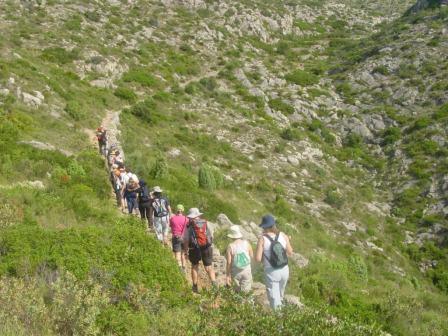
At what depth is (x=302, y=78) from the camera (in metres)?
45.5

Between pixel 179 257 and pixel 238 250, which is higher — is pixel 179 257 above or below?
below

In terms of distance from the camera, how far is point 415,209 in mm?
25203

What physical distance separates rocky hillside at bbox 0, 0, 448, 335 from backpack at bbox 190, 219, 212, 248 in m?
0.95

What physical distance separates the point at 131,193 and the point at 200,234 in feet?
16.7

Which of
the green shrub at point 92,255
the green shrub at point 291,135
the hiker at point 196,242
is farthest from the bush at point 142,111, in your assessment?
the hiker at point 196,242

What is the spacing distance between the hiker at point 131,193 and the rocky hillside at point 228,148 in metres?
0.88

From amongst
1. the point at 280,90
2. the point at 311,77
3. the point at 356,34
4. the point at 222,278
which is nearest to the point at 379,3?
the point at 356,34

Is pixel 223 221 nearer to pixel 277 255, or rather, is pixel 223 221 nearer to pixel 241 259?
pixel 241 259

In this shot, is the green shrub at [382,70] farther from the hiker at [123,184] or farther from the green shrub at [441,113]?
the hiker at [123,184]

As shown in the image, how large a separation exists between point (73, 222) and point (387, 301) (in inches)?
352

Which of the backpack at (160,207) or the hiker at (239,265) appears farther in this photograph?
the backpack at (160,207)

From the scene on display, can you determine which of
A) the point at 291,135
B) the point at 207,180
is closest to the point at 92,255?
the point at 207,180

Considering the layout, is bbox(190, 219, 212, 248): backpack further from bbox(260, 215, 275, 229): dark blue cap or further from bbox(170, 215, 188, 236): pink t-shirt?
bbox(260, 215, 275, 229): dark blue cap

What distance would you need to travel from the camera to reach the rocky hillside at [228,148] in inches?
316
